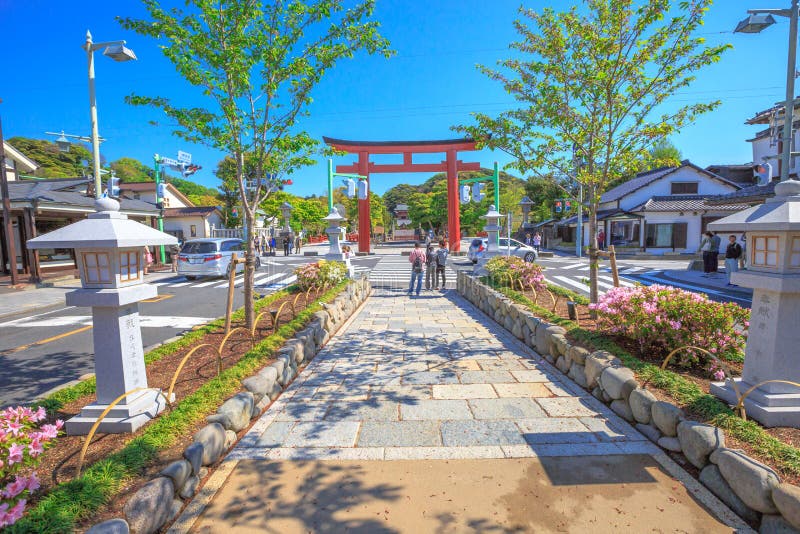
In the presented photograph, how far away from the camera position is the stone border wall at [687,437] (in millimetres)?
2312

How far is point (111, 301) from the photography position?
3270mm

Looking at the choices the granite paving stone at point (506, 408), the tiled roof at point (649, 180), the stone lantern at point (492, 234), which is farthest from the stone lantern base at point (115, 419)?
the tiled roof at point (649, 180)

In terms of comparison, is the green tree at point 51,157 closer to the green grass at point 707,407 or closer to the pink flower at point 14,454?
Result: the pink flower at point 14,454

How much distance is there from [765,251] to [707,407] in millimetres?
1380

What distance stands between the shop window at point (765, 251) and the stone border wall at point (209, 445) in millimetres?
4724

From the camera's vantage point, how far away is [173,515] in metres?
2.61

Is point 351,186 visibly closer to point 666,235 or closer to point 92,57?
point 92,57

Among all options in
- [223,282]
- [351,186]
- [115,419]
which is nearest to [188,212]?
[351,186]

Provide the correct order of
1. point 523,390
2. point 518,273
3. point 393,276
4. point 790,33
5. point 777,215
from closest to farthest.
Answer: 1. point 777,215
2. point 523,390
3. point 790,33
4. point 518,273
5. point 393,276

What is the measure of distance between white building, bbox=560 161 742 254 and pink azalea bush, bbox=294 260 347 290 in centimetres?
2352

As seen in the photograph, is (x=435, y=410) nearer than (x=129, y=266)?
No

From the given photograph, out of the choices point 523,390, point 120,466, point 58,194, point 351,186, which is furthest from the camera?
point 351,186

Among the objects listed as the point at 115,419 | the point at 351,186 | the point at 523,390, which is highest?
the point at 351,186

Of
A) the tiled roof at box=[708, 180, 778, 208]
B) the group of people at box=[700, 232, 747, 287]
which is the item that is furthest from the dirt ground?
the tiled roof at box=[708, 180, 778, 208]
